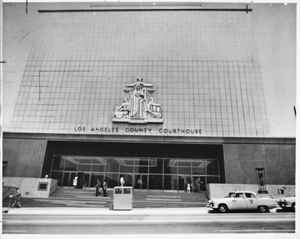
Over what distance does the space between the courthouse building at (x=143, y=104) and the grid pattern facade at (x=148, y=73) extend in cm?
7

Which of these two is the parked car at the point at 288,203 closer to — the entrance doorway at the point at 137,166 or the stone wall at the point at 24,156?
the entrance doorway at the point at 137,166

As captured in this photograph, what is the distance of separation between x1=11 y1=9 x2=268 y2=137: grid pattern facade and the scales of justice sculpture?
1.35 feet

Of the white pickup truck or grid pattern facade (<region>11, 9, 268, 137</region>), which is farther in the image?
grid pattern facade (<region>11, 9, 268, 137</region>)

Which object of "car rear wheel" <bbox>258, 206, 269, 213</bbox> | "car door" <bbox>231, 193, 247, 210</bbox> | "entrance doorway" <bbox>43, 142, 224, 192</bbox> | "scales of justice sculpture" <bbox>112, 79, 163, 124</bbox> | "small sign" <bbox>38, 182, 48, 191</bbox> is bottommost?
"car rear wheel" <bbox>258, 206, 269, 213</bbox>

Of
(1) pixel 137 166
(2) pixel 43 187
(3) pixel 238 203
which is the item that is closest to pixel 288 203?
(3) pixel 238 203

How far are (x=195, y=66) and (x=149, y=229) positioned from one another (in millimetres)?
15077

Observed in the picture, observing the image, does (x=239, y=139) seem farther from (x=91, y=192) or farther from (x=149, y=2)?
(x=149, y=2)

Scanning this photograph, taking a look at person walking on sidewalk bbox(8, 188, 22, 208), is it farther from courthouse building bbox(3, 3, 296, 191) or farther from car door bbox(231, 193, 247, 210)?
car door bbox(231, 193, 247, 210)

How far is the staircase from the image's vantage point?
13.7 metres

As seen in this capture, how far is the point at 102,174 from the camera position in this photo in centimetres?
1831

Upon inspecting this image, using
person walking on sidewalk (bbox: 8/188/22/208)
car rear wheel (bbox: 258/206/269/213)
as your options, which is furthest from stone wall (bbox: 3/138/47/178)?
car rear wheel (bbox: 258/206/269/213)

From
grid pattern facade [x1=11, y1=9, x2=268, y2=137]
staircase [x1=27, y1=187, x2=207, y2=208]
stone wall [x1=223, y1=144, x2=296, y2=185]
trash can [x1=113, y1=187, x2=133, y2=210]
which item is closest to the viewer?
trash can [x1=113, y1=187, x2=133, y2=210]

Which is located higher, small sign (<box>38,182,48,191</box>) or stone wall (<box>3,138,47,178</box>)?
stone wall (<box>3,138,47,178</box>)

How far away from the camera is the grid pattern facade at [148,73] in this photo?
18.5m
